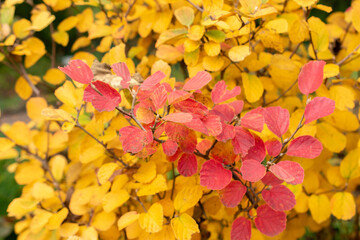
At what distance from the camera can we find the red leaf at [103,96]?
514 mm

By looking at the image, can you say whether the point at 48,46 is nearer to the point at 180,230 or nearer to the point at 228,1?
the point at 228,1

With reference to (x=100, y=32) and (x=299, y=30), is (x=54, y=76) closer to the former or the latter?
(x=100, y=32)

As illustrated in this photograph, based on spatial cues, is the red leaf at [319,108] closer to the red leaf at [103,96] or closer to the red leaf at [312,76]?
the red leaf at [312,76]

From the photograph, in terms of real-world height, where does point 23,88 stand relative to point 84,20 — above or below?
below

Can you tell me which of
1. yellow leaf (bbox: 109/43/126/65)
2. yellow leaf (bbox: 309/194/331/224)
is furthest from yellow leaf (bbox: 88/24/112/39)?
yellow leaf (bbox: 309/194/331/224)

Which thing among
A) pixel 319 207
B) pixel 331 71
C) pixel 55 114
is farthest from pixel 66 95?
pixel 319 207

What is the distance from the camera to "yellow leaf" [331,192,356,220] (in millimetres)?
828

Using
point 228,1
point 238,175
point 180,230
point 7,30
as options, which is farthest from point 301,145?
point 7,30

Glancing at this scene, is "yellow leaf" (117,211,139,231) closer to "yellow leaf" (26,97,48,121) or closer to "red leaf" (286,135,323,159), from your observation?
"red leaf" (286,135,323,159)

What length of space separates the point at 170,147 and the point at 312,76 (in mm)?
290

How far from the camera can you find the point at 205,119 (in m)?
0.55

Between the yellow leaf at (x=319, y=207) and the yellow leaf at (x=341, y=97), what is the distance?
27 centimetres

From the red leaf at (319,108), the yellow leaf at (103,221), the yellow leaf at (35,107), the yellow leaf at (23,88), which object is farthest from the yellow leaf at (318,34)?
the yellow leaf at (23,88)

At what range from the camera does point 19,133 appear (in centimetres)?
98
